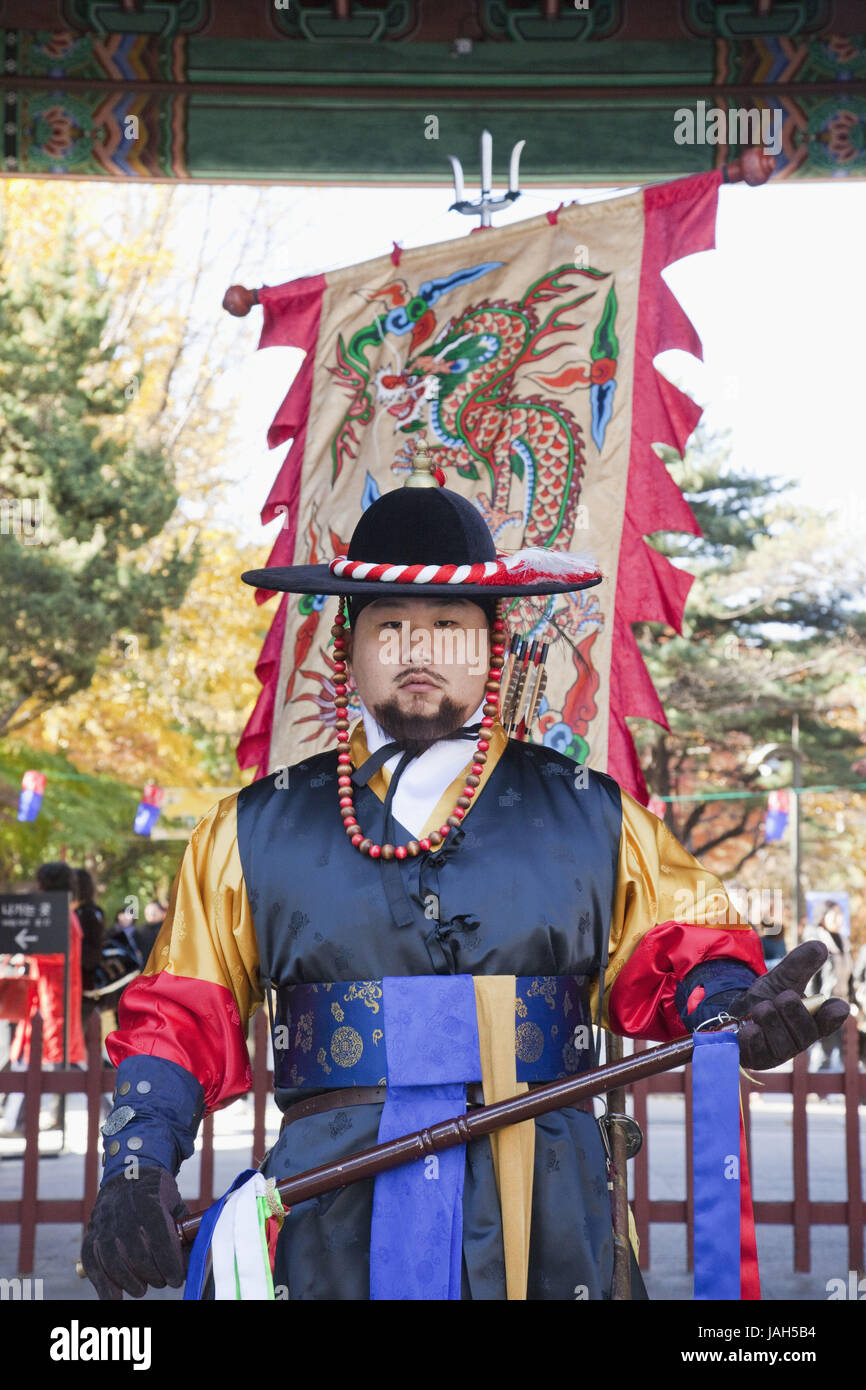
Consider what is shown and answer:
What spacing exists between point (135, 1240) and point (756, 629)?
66.8 ft

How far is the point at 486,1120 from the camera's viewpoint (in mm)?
2268

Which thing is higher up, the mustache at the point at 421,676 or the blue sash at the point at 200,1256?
the mustache at the point at 421,676

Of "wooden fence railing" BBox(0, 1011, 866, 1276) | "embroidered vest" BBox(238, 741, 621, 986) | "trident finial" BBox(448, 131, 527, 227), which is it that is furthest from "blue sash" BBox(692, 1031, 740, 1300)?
"wooden fence railing" BBox(0, 1011, 866, 1276)

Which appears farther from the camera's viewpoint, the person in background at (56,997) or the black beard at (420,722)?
the person in background at (56,997)

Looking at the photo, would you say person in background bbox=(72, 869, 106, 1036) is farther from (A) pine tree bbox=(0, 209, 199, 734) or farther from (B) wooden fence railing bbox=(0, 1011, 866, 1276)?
(A) pine tree bbox=(0, 209, 199, 734)

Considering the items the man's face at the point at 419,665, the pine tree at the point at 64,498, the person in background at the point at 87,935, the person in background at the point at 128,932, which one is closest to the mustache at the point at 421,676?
the man's face at the point at 419,665

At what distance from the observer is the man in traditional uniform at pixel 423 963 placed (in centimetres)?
232

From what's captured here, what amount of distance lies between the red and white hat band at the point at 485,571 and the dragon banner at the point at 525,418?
938 millimetres

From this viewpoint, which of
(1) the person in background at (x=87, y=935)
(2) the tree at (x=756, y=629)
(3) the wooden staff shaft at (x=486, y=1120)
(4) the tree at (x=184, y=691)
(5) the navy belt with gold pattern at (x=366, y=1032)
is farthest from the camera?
(2) the tree at (x=756, y=629)

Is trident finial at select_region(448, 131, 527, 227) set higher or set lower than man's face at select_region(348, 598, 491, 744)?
higher

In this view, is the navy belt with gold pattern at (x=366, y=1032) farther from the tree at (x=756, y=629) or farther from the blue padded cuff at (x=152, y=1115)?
the tree at (x=756, y=629)

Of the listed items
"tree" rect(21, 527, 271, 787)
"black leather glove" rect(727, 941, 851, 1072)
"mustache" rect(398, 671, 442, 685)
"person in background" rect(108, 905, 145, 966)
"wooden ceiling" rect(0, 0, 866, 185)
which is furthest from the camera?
"tree" rect(21, 527, 271, 787)

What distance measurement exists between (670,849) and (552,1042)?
0.42m

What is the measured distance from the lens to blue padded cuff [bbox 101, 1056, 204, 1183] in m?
2.27
